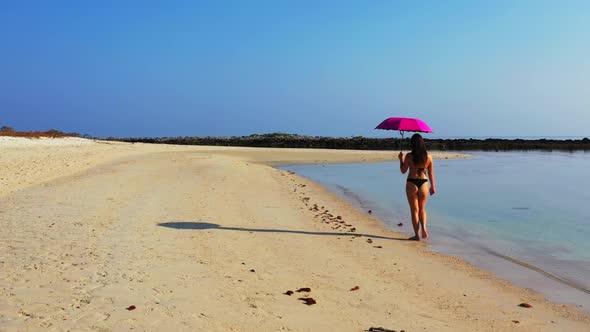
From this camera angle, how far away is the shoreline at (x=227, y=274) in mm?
4862

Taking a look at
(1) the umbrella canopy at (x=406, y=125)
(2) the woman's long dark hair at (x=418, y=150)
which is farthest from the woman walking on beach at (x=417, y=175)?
(1) the umbrella canopy at (x=406, y=125)

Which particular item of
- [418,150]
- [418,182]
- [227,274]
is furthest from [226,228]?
[418,150]

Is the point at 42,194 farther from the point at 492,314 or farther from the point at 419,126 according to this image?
the point at 492,314

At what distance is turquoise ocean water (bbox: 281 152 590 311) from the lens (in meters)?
7.61

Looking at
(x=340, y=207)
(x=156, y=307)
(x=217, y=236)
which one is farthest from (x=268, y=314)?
(x=340, y=207)

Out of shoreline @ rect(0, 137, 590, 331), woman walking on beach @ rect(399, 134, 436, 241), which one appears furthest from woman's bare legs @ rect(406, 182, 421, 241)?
shoreline @ rect(0, 137, 590, 331)

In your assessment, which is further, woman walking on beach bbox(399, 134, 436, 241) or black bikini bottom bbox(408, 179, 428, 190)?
black bikini bottom bbox(408, 179, 428, 190)

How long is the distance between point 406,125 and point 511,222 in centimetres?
498

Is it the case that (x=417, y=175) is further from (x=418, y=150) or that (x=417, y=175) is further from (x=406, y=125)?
(x=406, y=125)

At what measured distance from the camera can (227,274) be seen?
20.8ft

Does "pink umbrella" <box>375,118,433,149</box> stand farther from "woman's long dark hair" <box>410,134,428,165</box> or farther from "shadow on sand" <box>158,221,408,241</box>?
"shadow on sand" <box>158,221,408,241</box>

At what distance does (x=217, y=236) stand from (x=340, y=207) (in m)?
6.36

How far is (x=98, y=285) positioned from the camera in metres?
5.56

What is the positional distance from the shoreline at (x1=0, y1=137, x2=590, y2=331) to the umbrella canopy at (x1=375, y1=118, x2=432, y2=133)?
2.26 meters
